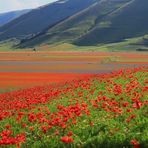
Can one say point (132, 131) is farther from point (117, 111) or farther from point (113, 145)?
point (117, 111)

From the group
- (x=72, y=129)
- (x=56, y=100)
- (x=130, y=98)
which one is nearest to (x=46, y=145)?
(x=72, y=129)

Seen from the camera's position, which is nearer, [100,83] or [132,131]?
[132,131]

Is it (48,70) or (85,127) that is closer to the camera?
(85,127)

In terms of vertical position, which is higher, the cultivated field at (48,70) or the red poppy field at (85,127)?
the red poppy field at (85,127)

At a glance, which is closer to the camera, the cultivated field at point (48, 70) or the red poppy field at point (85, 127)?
the red poppy field at point (85, 127)

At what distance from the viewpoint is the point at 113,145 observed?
1066 centimetres

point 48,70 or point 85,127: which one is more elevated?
point 85,127

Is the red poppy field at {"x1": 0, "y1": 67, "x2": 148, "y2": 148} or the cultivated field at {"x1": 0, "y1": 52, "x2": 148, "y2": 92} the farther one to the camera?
the cultivated field at {"x1": 0, "y1": 52, "x2": 148, "y2": 92}

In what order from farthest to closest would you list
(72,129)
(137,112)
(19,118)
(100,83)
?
(100,83) < (19,118) < (137,112) < (72,129)

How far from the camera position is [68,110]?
552 inches

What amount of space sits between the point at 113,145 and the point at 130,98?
585 centimetres

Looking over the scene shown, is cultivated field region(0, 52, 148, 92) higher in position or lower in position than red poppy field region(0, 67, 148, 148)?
lower

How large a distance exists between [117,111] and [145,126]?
1.93 meters

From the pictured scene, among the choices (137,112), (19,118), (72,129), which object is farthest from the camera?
(19,118)
